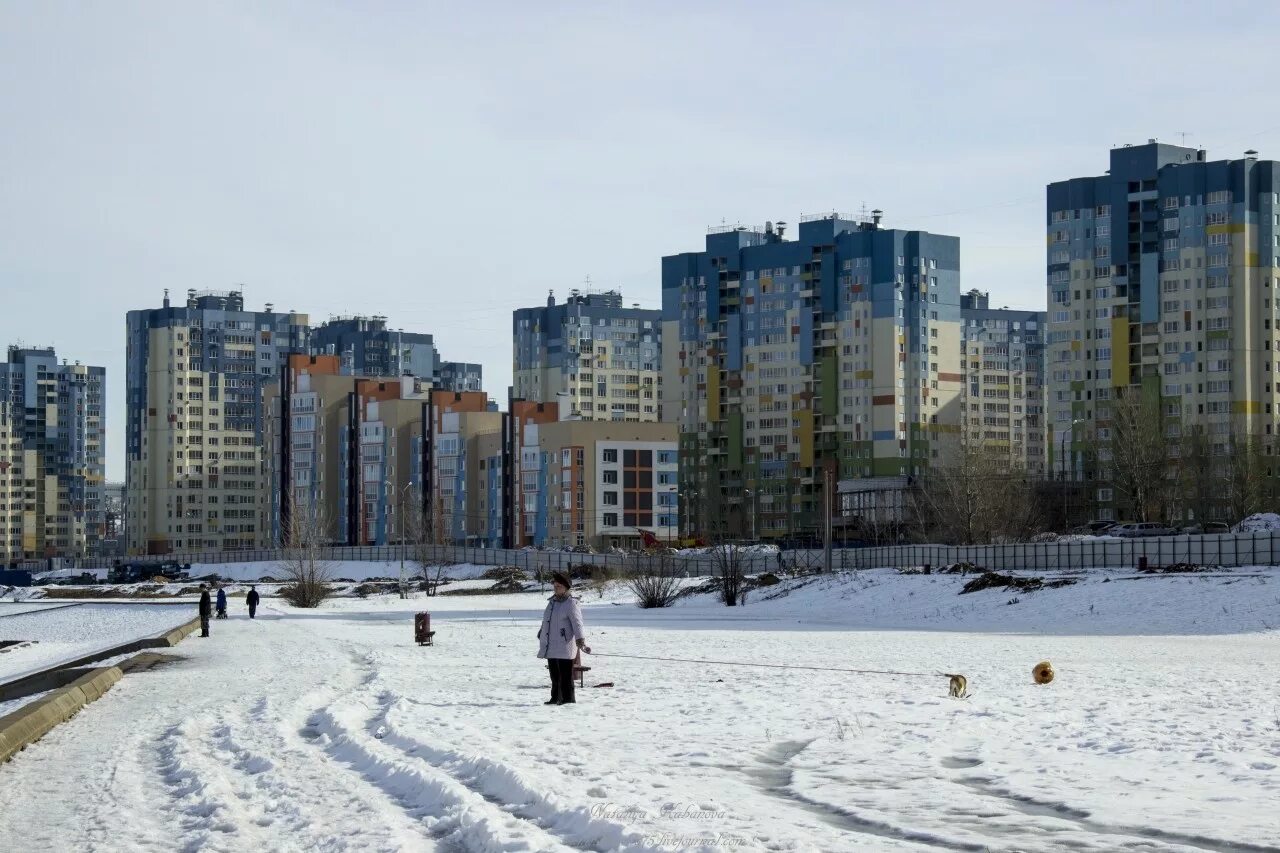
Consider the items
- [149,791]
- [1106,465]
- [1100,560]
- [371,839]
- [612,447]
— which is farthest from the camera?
[612,447]

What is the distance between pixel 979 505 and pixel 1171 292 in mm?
38914

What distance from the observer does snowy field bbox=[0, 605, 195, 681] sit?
37.7m

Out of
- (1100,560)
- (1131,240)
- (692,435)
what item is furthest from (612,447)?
(1100,560)

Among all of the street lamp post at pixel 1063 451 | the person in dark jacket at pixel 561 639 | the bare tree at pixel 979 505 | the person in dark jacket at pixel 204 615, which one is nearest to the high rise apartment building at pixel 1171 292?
the street lamp post at pixel 1063 451

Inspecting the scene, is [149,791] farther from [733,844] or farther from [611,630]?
[611,630]

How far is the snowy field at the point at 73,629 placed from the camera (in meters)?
37.7

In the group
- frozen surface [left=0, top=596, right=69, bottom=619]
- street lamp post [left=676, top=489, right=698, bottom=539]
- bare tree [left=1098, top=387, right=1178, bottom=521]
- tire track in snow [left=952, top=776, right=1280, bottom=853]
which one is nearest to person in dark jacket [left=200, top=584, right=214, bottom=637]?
frozen surface [left=0, top=596, right=69, bottom=619]

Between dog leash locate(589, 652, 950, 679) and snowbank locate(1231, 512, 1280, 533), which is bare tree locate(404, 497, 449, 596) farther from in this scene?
dog leash locate(589, 652, 950, 679)

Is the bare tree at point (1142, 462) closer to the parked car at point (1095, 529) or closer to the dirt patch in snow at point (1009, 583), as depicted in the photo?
the parked car at point (1095, 529)

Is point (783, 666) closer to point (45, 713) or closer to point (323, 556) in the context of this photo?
point (45, 713)

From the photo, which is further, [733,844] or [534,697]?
[534,697]

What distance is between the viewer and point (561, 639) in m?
20.6

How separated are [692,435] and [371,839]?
167385 mm

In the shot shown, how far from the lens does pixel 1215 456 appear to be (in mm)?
119438
